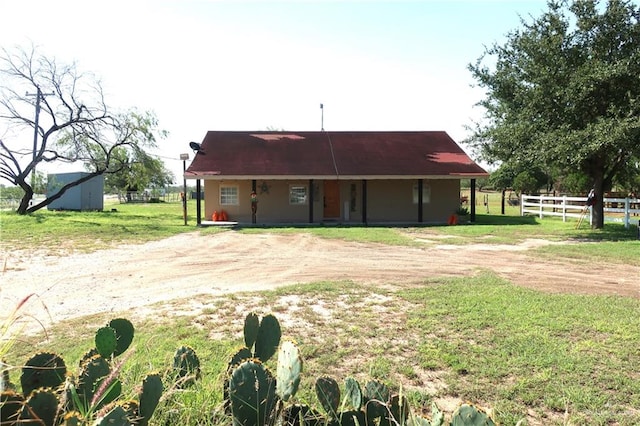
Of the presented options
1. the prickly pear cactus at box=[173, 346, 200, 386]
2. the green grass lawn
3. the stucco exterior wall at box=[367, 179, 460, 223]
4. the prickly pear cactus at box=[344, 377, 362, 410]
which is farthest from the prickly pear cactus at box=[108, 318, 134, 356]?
the stucco exterior wall at box=[367, 179, 460, 223]

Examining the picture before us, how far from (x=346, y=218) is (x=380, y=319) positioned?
1622cm

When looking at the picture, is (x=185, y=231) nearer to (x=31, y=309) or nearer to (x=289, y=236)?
(x=289, y=236)

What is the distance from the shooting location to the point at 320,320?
219 inches

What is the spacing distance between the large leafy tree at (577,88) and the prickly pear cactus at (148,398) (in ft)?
46.5

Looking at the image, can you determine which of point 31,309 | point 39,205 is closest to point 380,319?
point 31,309

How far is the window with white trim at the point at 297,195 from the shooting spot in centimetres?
2161

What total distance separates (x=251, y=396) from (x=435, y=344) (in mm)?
3143

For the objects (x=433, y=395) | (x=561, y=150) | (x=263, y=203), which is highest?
(x=561, y=150)

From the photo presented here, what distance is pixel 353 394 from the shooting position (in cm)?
218

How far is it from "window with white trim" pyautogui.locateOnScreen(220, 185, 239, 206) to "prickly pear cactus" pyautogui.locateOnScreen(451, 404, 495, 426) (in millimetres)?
20175

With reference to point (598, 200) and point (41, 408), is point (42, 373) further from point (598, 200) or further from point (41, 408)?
point (598, 200)

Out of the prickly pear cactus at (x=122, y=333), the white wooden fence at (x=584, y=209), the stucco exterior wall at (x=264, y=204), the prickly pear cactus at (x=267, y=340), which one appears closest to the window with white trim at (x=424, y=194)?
the stucco exterior wall at (x=264, y=204)

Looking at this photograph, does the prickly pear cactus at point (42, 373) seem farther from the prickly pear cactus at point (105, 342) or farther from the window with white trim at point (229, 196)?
the window with white trim at point (229, 196)

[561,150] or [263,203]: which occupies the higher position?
[561,150]
